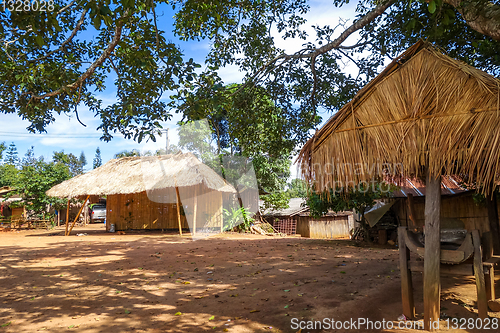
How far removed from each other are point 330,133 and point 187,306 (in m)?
2.98

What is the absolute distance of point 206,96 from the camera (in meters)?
5.82

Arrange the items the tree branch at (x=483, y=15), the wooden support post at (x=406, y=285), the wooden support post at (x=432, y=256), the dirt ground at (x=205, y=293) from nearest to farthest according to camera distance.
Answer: the wooden support post at (x=432, y=256) < the wooden support post at (x=406, y=285) < the dirt ground at (x=205, y=293) < the tree branch at (x=483, y=15)

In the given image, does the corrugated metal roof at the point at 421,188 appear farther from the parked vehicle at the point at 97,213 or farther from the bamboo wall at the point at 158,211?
the parked vehicle at the point at 97,213

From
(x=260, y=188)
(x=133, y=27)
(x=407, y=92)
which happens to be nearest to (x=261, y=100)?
(x=133, y=27)

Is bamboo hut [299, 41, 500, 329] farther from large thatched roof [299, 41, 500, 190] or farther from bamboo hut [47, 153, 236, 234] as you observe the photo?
bamboo hut [47, 153, 236, 234]

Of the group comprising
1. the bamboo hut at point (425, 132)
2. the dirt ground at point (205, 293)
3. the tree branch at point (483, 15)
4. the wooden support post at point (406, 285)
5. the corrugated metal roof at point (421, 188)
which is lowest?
the dirt ground at point (205, 293)

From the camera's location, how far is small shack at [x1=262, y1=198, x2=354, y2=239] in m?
20.8

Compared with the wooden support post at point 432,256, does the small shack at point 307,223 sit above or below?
below

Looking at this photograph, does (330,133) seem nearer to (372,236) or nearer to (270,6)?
(270,6)

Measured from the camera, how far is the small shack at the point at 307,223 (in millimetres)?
20828

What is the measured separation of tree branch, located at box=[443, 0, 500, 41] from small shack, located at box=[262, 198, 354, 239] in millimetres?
17238

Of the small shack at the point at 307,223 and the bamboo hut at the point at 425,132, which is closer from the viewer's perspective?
the bamboo hut at the point at 425,132

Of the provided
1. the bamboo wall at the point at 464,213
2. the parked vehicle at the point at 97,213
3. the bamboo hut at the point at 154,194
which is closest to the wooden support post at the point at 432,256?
the bamboo wall at the point at 464,213

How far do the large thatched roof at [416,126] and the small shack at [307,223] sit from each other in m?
17.2
